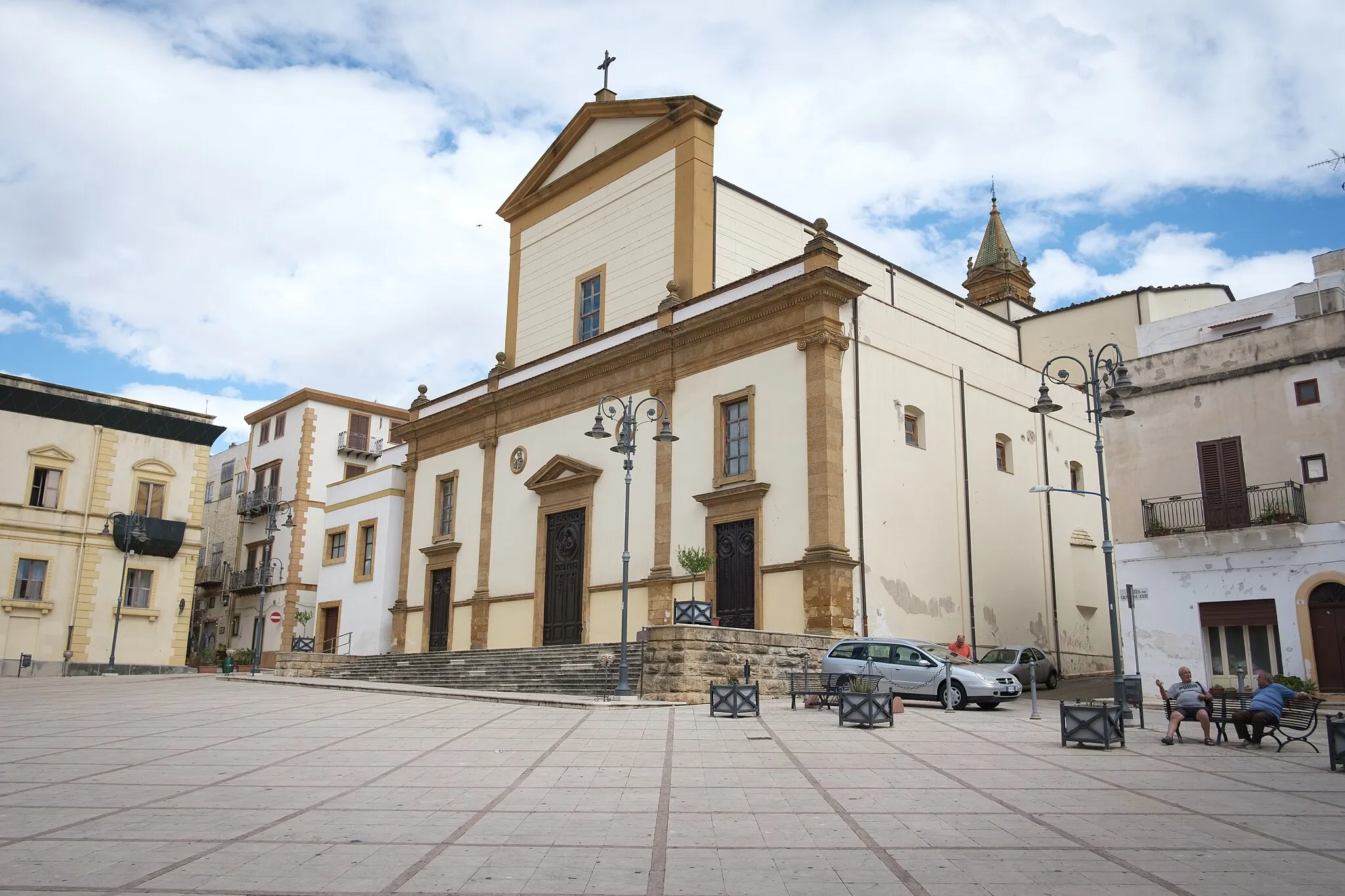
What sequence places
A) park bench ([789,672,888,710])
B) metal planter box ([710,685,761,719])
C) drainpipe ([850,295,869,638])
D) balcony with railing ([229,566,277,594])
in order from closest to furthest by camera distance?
metal planter box ([710,685,761,719])
park bench ([789,672,888,710])
drainpipe ([850,295,869,638])
balcony with railing ([229,566,277,594])

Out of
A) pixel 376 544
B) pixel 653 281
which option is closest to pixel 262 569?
pixel 376 544

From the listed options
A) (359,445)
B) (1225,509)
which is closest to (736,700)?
(1225,509)

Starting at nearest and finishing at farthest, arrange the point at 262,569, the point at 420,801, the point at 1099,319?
the point at 420,801 → the point at 1099,319 → the point at 262,569

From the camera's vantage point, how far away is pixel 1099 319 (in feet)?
125

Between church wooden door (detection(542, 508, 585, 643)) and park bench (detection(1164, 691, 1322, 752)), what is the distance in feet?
56.5

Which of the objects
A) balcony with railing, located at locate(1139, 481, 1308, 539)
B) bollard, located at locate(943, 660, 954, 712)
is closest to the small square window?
balcony with railing, located at locate(1139, 481, 1308, 539)

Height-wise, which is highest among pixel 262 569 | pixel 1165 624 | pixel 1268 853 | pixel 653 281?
pixel 653 281

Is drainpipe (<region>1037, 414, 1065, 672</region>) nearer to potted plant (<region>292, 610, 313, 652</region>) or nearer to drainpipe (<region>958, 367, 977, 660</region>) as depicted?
drainpipe (<region>958, 367, 977, 660</region>)

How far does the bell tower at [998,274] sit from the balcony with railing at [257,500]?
33491 millimetres

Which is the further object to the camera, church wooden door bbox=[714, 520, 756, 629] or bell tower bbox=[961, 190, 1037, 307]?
bell tower bbox=[961, 190, 1037, 307]

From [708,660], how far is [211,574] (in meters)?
41.6

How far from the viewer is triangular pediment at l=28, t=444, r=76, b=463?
3584 cm

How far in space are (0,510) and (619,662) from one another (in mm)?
24080

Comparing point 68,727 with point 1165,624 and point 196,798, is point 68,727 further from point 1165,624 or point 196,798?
point 1165,624
